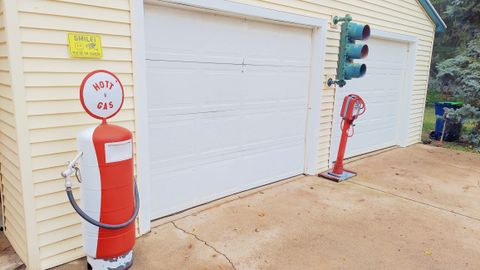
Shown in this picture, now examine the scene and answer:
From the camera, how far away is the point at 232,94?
3998 millimetres

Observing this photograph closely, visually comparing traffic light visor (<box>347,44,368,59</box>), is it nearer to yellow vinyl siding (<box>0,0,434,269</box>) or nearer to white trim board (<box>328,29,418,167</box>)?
white trim board (<box>328,29,418,167</box>)

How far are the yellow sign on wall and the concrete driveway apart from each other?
1.65 m

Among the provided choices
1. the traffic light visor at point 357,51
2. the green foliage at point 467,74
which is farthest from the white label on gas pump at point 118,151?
the green foliage at point 467,74

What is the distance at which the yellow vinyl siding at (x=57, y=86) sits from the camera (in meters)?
2.41

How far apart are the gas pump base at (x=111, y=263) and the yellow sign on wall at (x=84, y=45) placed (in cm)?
153

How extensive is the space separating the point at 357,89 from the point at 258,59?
255 cm

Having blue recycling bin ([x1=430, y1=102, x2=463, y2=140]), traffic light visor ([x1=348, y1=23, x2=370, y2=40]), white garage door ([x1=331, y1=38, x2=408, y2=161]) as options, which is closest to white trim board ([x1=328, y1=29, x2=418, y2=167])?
white garage door ([x1=331, y1=38, x2=408, y2=161])

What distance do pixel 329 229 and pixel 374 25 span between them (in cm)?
383

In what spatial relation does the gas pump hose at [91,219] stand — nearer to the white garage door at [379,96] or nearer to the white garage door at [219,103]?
the white garage door at [219,103]

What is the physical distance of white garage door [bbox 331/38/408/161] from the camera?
238 inches

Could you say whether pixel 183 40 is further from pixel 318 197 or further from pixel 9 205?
pixel 318 197

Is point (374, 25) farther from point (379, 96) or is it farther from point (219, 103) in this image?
point (219, 103)

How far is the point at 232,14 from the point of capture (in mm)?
3750

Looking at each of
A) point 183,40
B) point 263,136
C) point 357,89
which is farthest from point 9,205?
point 357,89
